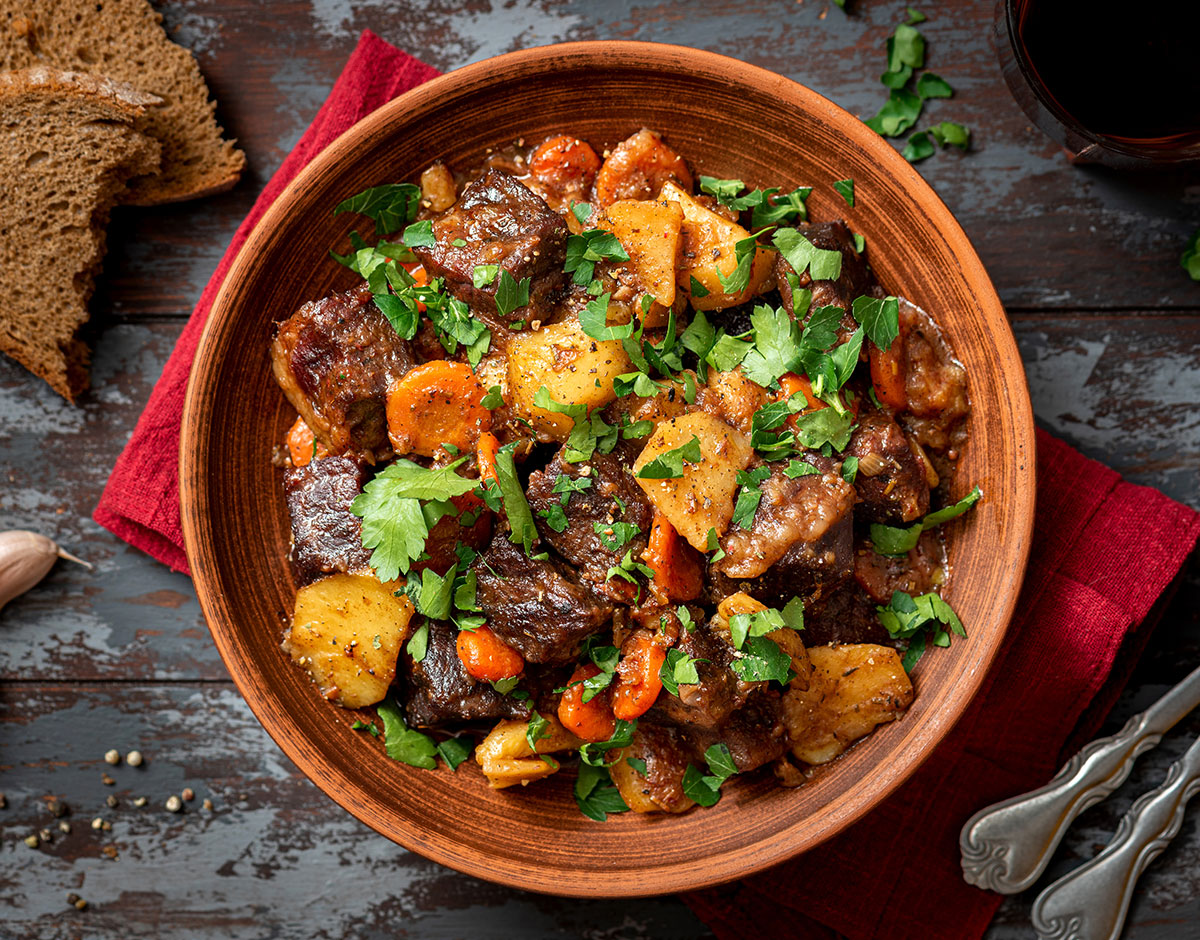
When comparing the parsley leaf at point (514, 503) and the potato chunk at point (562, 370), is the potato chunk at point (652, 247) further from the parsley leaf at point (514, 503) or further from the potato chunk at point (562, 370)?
the parsley leaf at point (514, 503)

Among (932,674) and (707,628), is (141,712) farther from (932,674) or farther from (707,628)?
(932,674)

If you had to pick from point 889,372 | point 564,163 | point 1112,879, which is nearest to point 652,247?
point 564,163

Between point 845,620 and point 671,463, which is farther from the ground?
point 671,463

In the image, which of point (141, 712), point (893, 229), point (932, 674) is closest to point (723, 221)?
point (893, 229)

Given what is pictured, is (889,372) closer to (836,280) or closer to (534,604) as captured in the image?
(836,280)

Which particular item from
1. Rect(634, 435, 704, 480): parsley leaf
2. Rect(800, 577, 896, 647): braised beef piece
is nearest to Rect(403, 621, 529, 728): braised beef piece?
Rect(634, 435, 704, 480): parsley leaf

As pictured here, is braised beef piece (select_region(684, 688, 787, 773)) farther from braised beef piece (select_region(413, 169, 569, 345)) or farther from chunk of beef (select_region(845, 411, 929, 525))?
braised beef piece (select_region(413, 169, 569, 345))

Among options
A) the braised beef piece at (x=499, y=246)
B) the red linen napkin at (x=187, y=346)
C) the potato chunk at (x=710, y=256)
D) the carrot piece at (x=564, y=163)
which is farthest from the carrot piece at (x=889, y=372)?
the red linen napkin at (x=187, y=346)
